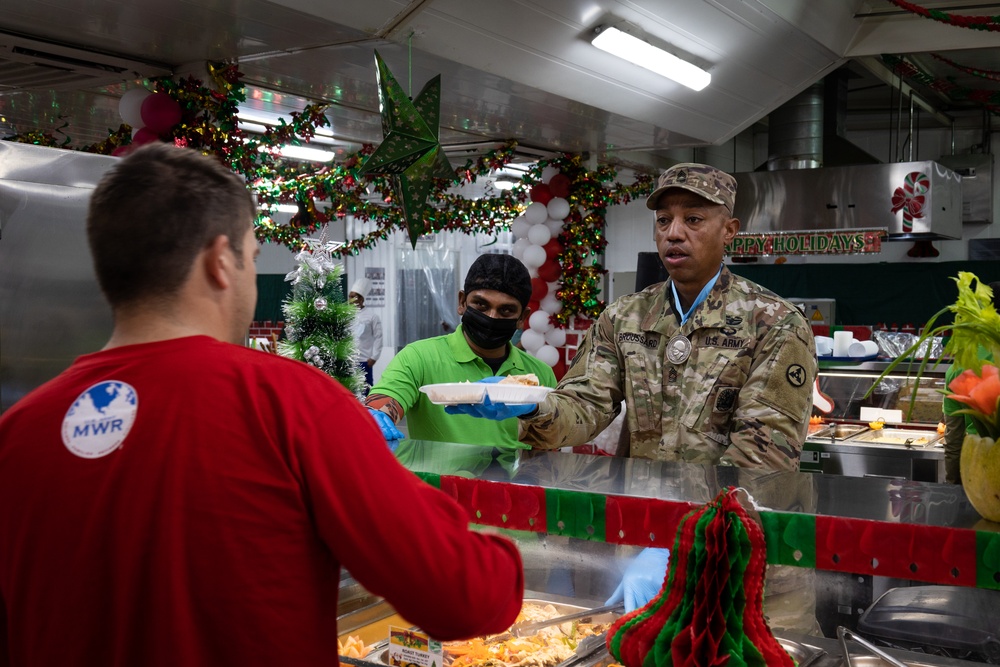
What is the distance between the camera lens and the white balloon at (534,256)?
Answer: 9.02 meters

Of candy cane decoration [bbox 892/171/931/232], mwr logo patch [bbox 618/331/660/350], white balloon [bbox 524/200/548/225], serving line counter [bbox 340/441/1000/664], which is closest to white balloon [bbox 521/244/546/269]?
white balloon [bbox 524/200/548/225]

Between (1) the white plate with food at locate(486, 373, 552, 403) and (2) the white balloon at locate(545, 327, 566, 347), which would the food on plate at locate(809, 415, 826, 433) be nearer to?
(2) the white balloon at locate(545, 327, 566, 347)

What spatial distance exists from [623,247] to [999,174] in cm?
549

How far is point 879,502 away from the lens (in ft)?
5.48

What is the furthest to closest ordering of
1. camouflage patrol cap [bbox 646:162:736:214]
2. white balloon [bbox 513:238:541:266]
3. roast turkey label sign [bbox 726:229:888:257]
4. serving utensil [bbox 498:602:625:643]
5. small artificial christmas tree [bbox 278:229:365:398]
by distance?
1. white balloon [bbox 513:238:541:266]
2. roast turkey label sign [bbox 726:229:888:257]
3. small artificial christmas tree [bbox 278:229:365:398]
4. camouflage patrol cap [bbox 646:162:736:214]
5. serving utensil [bbox 498:602:625:643]

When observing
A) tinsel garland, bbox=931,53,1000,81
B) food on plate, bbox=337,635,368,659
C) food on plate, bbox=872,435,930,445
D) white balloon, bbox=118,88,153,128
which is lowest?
food on plate, bbox=337,635,368,659

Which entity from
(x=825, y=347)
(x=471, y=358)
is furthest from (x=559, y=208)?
(x=471, y=358)

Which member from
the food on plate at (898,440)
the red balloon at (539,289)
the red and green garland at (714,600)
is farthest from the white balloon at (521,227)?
the red and green garland at (714,600)

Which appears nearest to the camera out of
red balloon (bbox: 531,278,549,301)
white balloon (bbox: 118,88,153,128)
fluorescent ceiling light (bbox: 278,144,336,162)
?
white balloon (bbox: 118,88,153,128)

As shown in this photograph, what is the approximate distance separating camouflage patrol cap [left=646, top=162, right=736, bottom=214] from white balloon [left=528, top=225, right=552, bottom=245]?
6233 mm

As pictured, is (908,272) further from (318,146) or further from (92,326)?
(92,326)

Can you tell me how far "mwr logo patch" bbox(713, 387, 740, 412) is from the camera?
2.61m

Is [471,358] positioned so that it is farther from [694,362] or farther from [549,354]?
[549,354]

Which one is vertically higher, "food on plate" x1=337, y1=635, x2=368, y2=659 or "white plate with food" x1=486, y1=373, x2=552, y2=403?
"white plate with food" x1=486, y1=373, x2=552, y2=403
